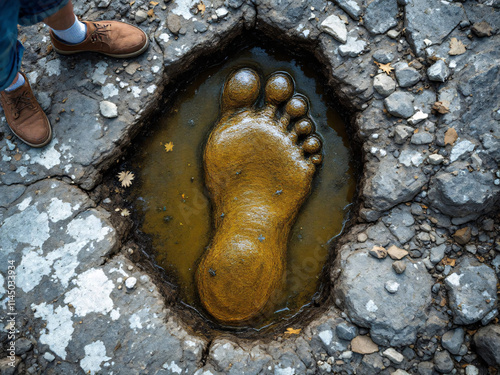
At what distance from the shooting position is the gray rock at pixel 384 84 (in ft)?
8.66

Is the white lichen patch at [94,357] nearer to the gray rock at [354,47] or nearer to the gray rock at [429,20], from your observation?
the gray rock at [354,47]

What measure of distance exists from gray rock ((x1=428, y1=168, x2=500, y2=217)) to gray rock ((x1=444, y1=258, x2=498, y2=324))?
1.39 feet

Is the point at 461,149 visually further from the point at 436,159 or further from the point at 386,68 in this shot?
the point at 386,68

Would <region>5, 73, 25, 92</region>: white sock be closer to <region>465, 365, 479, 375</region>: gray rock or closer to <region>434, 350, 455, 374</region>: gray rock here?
<region>434, 350, 455, 374</region>: gray rock

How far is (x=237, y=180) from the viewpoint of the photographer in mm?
2947

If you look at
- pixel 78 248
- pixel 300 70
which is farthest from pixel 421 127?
pixel 78 248

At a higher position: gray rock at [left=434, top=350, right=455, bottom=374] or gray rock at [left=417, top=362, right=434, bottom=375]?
gray rock at [left=434, top=350, right=455, bottom=374]

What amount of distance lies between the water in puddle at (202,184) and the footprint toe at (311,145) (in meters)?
0.10

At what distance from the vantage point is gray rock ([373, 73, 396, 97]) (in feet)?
8.66

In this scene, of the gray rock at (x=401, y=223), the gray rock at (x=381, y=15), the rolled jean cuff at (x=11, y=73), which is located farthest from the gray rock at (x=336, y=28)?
the rolled jean cuff at (x=11, y=73)

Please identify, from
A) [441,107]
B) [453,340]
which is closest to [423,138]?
[441,107]

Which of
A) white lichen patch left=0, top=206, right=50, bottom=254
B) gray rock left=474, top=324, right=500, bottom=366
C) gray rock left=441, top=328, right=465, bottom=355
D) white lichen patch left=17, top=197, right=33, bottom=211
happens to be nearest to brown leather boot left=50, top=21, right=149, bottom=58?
white lichen patch left=17, top=197, right=33, bottom=211

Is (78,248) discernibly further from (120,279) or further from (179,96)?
(179,96)

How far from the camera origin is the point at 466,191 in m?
2.47
